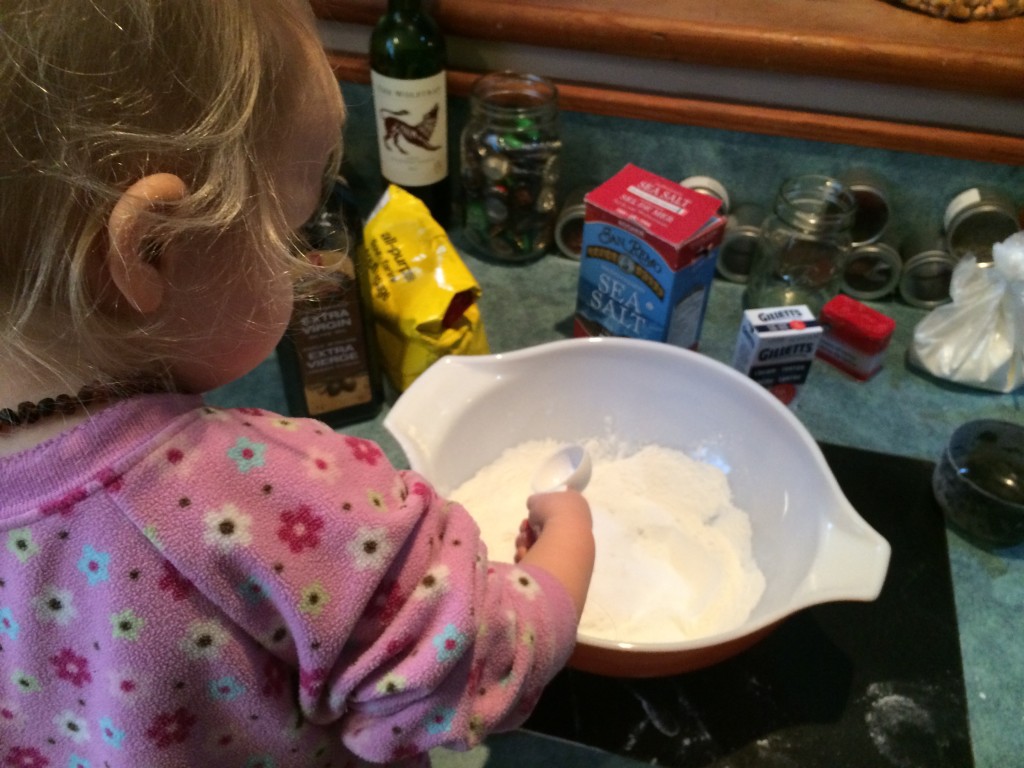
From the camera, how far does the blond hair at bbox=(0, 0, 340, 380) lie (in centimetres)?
28

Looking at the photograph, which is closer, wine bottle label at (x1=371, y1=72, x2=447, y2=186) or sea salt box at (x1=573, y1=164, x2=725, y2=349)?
sea salt box at (x1=573, y1=164, x2=725, y2=349)

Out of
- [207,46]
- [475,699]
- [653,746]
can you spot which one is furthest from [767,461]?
[207,46]

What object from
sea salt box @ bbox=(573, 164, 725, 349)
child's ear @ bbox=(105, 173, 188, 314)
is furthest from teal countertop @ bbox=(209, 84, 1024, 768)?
child's ear @ bbox=(105, 173, 188, 314)

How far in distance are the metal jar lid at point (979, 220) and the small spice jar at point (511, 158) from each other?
443 mm

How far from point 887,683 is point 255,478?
0.52 meters

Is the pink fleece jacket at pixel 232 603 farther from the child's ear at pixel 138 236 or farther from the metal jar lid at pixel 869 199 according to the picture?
the metal jar lid at pixel 869 199

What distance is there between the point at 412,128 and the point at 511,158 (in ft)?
0.39

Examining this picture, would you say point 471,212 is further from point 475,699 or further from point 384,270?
point 475,699

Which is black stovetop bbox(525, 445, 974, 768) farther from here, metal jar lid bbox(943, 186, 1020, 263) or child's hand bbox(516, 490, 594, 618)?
metal jar lid bbox(943, 186, 1020, 263)

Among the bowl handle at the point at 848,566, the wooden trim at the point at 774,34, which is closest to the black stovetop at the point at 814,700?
the bowl handle at the point at 848,566

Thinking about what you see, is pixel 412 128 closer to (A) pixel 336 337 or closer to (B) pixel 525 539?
(A) pixel 336 337

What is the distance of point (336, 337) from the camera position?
0.74 metres

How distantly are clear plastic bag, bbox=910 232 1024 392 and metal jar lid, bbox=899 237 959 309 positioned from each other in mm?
38

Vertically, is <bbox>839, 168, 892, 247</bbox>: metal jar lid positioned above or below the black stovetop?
above
